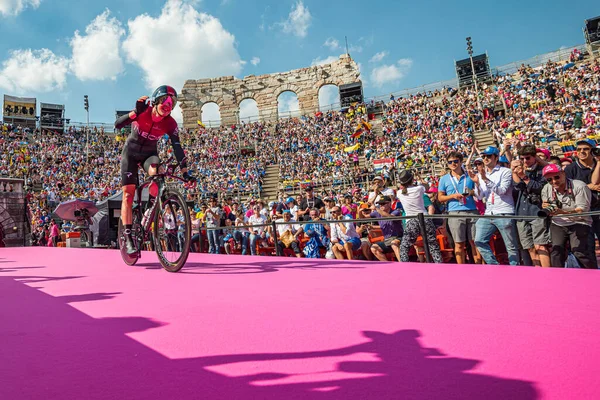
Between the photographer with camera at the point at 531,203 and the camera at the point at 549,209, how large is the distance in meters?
0.13

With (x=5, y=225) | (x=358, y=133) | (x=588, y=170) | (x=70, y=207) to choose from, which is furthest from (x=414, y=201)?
(x=358, y=133)

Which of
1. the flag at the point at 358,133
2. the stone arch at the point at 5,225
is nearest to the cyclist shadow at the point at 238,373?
the stone arch at the point at 5,225

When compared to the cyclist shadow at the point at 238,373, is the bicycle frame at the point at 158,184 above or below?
above

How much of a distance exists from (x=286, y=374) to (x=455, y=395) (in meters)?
0.51

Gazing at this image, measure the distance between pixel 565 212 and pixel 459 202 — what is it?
1414mm

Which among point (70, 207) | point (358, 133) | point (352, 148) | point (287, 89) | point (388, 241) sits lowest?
point (388, 241)

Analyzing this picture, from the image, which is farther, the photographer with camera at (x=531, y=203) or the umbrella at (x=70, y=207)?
the umbrella at (x=70, y=207)

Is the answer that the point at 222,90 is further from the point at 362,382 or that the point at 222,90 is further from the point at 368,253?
the point at 362,382

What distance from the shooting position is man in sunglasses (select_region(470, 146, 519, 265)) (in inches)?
178

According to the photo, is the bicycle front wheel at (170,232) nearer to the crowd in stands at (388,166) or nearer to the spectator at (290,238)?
the crowd in stands at (388,166)

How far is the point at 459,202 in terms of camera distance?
527 cm

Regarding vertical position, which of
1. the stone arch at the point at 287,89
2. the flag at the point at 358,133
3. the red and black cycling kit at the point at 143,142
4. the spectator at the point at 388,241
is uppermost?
the stone arch at the point at 287,89

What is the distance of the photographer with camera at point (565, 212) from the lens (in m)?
3.88

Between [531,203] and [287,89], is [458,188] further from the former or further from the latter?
[287,89]
